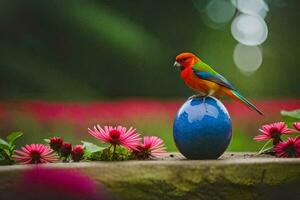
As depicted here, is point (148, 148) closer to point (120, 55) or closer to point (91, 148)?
point (91, 148)

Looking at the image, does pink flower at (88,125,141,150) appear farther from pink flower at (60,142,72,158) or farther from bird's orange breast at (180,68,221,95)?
bird's orange breast at (180,68,221,95)

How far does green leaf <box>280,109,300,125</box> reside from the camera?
280 centimetres

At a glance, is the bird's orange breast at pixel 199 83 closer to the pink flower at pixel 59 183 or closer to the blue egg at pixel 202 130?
the blue egg at pixel 202 130

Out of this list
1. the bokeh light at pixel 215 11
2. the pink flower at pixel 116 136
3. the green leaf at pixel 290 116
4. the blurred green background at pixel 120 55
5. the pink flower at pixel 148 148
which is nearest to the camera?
the pink flower at pixel 116 136

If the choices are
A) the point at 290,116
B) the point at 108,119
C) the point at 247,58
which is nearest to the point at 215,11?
the point at 247,58

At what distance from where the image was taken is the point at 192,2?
26.0 ft

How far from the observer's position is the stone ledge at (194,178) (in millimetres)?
2178

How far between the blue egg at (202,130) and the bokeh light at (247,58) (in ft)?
19.6

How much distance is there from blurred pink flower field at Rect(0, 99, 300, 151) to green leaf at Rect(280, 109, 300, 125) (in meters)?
1.64

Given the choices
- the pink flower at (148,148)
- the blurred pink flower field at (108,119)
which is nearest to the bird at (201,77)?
the pink flower at (148,148)

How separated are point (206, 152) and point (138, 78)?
502cm

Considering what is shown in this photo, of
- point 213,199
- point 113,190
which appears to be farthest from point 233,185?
point 113,190

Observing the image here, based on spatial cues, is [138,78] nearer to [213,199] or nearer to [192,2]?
[192,2]

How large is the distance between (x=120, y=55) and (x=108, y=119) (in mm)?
2136
